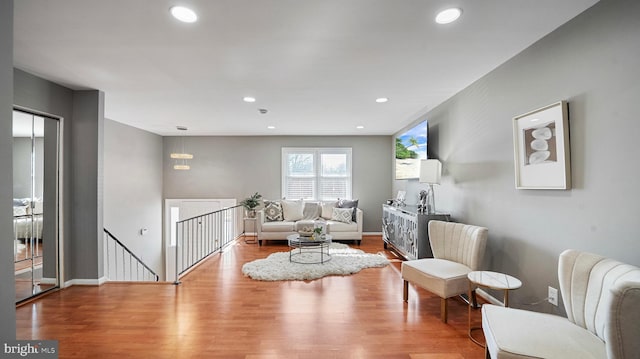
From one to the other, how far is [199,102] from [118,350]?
310 cm

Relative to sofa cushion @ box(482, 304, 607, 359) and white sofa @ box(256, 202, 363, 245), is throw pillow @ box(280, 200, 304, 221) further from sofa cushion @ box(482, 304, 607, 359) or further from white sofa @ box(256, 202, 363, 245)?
sofa cushion @ box(482, 304, 607, 359)

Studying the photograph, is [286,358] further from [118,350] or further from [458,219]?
[458,219]

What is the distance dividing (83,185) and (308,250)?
3.56m

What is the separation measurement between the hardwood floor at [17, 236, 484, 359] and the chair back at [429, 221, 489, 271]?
0.52 m

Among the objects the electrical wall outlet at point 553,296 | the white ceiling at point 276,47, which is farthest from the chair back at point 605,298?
the white ceiling at point 276,47

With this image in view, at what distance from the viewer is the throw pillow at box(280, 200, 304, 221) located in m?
5.90

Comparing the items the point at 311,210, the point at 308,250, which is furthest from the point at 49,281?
the point at 311,210

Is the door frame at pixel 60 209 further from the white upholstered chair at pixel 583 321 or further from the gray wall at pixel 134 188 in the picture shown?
the white upholstered chair at pixel 583 321

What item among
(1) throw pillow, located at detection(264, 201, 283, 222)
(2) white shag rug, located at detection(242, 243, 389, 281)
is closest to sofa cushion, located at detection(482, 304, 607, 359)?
(2) white shag rug, located at detection(242, 243, 389, 281)

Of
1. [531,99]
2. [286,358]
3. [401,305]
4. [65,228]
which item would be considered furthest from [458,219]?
[65,228]

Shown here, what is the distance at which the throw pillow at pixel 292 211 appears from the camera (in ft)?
19.4

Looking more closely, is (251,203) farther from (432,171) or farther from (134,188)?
(432,171)

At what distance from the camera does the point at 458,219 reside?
3.51 metres

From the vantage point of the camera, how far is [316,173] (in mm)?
6621
